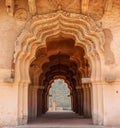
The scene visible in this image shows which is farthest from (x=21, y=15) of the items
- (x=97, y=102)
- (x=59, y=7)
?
(x=97, y=102)

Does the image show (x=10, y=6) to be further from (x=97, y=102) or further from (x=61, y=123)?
(x=61, y=123)

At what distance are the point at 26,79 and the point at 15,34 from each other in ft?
5.16

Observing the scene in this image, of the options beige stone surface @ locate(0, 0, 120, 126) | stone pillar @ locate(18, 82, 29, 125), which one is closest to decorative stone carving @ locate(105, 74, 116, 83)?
beige stone surface @ locate(0, 0, 120, 126)

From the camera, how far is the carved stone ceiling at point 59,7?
1023 centimetres

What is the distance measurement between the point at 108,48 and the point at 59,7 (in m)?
2.16

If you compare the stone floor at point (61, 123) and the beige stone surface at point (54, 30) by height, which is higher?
the beige stone surface at point (54, 30)

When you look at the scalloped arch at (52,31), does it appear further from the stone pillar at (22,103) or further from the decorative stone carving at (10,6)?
the decorative stone carving at (10,6)

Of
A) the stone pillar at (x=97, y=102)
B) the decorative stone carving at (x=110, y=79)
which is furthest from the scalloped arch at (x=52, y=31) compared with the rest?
the decorative stone carving at (x=110, y=79)

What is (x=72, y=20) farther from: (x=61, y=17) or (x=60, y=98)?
(x=60, y=98)

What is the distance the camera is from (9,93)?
32.2 feet

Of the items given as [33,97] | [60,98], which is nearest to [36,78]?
[33,97]

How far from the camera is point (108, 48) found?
33.1ft

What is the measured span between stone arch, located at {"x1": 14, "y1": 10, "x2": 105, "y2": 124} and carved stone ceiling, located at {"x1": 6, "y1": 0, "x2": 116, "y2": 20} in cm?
22

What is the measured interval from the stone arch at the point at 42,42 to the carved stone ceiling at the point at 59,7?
0.22m
